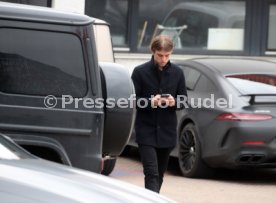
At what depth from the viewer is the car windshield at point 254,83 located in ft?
37.8

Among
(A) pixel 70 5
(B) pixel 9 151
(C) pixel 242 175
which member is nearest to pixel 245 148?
(C) pixel 242 175

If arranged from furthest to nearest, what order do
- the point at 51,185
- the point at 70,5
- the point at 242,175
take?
the point at 70,5 < the point at 242,175 < the point at 51,185

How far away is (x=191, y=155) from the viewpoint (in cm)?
1171

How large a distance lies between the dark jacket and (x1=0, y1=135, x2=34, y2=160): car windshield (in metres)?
2.89

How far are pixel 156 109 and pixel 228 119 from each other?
10.4 ft

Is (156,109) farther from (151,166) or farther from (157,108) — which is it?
(151,166)

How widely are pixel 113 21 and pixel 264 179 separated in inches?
240

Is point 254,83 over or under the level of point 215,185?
over

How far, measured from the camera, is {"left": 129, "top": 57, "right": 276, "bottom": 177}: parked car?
36.2 ft

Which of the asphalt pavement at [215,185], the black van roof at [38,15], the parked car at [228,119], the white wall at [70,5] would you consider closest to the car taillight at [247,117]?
the parked car at [228,119]

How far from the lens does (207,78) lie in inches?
472

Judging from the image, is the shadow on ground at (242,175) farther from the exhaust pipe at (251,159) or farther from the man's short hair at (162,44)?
the man's short hair at (162,44)

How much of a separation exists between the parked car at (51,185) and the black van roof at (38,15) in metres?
1.95

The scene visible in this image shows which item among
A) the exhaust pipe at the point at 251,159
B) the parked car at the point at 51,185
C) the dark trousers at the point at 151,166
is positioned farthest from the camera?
the exhaust pipe at the point at 251,159
